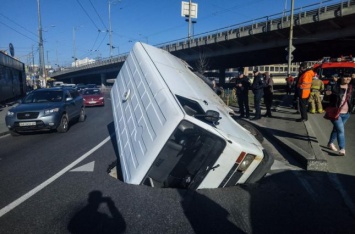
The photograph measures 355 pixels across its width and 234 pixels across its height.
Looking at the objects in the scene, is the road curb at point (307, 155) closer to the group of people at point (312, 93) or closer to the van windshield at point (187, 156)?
the group of people at point (312, 93)

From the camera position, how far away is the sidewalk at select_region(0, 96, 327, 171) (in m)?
5.76

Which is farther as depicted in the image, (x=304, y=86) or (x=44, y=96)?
(x=44, y=96)

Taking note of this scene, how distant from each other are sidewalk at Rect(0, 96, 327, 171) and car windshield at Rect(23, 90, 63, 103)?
146cm

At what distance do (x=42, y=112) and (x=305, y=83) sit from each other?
27.0ft

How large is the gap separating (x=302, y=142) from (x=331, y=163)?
4.48ft

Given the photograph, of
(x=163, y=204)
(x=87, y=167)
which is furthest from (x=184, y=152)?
(x=87, y=167)

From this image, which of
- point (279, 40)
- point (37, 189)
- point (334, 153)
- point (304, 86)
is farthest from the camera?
point (279, 40)

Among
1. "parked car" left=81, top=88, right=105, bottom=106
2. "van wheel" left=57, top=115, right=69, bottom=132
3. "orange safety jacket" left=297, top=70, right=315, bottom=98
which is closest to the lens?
"orange safety jacket" left=297, top=70, right=315, bottom=98

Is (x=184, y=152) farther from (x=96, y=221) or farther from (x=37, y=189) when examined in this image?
(x=37, y=189)

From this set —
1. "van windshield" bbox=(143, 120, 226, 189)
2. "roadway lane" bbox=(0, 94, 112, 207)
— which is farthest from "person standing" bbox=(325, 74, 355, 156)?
"roadway lane" bbox=(0, 94, 112, 207)

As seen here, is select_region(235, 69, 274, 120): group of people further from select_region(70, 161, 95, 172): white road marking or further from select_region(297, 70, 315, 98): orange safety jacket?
select_region(70, 161, 95, 172): white road marking

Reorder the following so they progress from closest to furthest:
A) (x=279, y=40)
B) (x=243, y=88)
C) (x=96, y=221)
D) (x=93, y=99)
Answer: (x=96, y=221) → (x=243, y=88) → (x=93, y=99) → (x=279, y=40)

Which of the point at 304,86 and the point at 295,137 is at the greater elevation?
the point at 304,86

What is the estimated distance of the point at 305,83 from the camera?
912 cm
